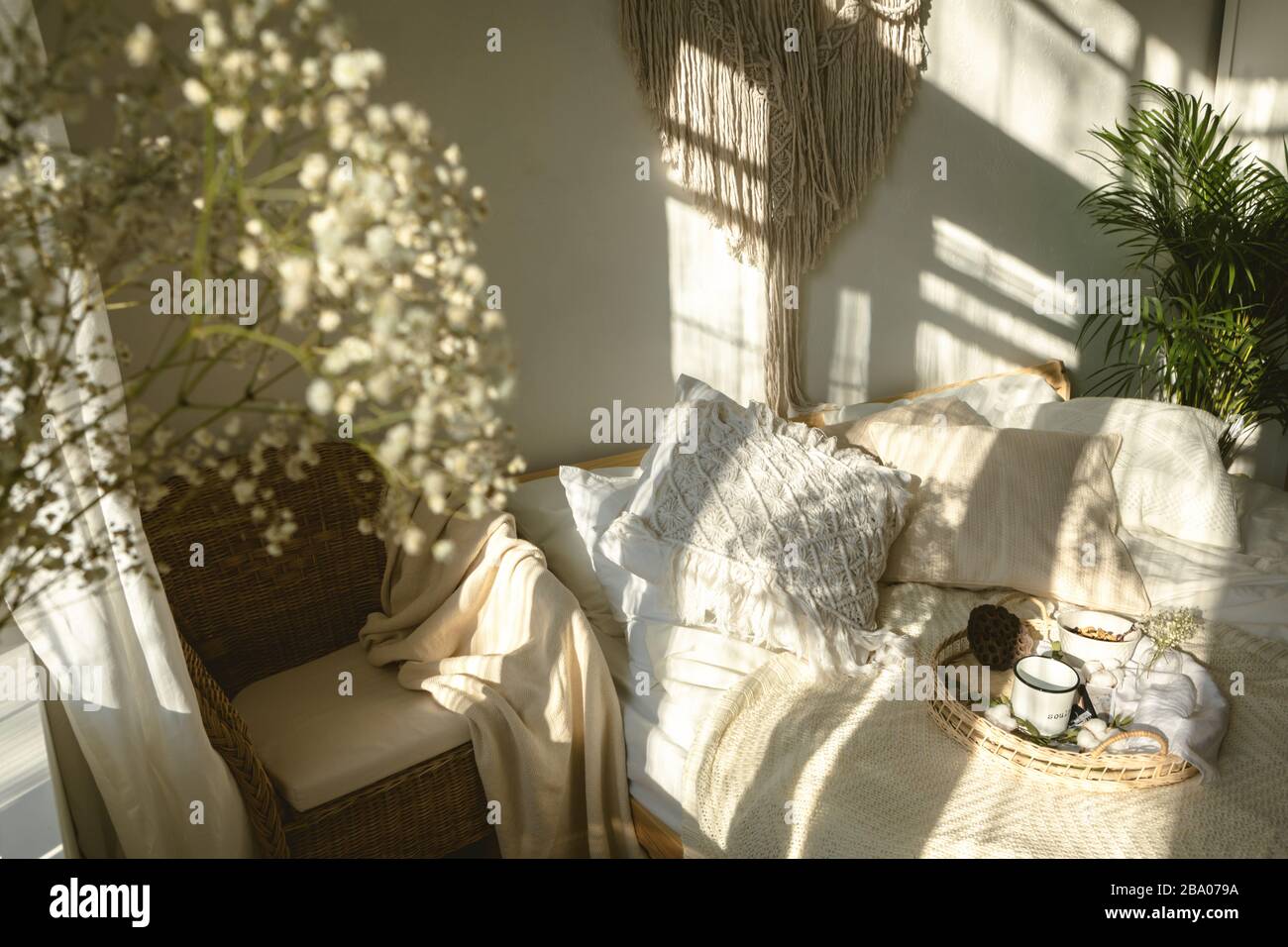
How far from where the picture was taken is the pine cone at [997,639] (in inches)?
70.3

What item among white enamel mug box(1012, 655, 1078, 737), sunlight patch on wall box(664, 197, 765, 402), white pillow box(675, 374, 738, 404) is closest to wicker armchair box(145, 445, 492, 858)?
white pillow box(675, 374, 738, 404)

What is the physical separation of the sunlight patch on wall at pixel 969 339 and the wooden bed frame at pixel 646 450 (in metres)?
0.04

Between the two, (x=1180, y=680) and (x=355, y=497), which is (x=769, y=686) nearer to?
(x=1180, y=680)

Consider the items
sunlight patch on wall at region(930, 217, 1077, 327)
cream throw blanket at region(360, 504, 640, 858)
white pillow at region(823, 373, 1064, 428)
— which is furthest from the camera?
sunlight patch on wall at region(930, 217, 1077, 327)

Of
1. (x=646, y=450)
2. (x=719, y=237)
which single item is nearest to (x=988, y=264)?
(x=719, y=237)

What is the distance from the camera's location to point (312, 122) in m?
0.51

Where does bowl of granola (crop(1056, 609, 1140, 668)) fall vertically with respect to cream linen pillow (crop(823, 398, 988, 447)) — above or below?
below

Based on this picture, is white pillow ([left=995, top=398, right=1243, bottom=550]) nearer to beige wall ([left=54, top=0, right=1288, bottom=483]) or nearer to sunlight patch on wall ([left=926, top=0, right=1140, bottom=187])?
beige wall ([left=54, top=0, right=1288, bottom=483])

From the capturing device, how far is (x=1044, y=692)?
1.57 m

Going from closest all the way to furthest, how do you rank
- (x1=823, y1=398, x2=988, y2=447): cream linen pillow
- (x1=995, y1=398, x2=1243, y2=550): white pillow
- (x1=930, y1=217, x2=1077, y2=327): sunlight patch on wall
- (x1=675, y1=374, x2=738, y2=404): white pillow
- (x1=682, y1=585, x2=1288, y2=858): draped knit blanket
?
(x1=682, y1=585, x2=1288, y2=858): draped knit blanket < (x1=675, y1=374, x2=738, y2=404): white pillow < (x1=995, y1=398, x2=1243, y2=550): white pillow < (x1=823, y1=398, x2=988, y2=447): cream linen pillow < (x1=930, y1=217, x2=1077, y2=327): sunlight patch on wall

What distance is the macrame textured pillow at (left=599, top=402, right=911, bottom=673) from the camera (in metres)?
1.95

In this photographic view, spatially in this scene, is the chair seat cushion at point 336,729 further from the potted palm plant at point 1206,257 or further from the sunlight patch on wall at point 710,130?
the potted palm plant at point 1206,257

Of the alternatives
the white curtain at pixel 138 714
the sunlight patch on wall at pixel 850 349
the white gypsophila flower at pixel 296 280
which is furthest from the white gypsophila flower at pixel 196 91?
the sunlight patch on wall at pixel 850 349

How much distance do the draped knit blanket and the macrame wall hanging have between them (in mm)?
1356
